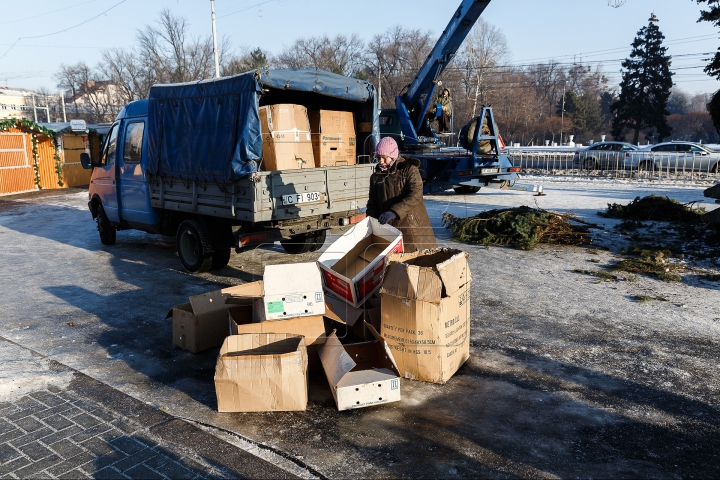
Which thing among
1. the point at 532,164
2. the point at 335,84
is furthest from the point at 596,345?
the point at 532,164

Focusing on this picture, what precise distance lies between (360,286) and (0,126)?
21.6m

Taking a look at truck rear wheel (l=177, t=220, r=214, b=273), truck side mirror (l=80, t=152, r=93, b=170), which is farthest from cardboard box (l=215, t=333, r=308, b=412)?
truck side mirror (l=80, t=152, r=93, b=170)

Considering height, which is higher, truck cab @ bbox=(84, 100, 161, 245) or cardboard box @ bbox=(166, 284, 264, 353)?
truck cab @ bbox=(84, 100, 161, 245)

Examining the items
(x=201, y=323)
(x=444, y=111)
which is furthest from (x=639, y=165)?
(x=201, y=323)

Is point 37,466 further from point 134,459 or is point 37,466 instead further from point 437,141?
point 437,141

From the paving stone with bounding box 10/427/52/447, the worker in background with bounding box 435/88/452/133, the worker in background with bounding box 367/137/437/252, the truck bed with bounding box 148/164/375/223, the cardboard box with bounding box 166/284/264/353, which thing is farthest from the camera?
the worker in background with bounding box 435/88/452/133

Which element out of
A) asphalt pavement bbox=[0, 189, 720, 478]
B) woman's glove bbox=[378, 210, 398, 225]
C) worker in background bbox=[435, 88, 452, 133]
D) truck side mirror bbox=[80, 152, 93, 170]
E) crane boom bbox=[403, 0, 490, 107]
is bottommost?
asphalt pavement bbox=[0, 189, 720, 478]

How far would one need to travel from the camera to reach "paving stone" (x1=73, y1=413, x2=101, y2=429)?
12.9ft

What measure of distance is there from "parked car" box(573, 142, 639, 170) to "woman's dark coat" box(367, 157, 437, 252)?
2332 centimetres

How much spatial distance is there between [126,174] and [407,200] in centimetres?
616

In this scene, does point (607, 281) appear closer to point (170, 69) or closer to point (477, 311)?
point (477, 311)

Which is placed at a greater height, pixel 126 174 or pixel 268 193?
pixel 126 174

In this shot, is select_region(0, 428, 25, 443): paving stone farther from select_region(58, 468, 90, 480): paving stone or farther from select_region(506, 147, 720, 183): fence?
select_region(506, 147, 720, 183): fence

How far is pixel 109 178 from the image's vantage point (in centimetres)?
991
